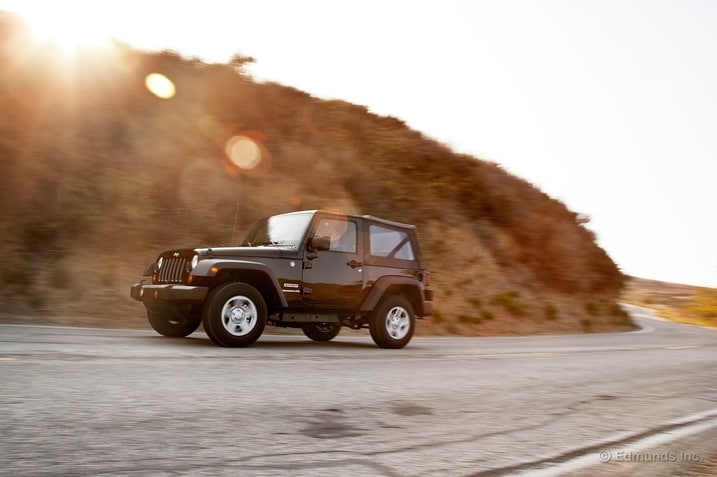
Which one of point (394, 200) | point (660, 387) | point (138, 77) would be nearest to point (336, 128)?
point (394, 200)

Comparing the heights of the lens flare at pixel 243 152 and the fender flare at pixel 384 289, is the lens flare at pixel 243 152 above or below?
above

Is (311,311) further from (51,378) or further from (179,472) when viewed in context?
(179,472)

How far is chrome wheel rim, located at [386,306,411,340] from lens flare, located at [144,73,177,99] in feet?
42.3

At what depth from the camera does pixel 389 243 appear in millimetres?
10609

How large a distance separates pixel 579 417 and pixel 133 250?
38.0 ft

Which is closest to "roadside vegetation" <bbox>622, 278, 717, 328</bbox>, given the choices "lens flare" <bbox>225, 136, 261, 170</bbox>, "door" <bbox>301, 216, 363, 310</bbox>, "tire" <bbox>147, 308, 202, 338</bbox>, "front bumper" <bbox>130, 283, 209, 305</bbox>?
"lens flare" <bbox>225, 136, 261, 170</bbox>

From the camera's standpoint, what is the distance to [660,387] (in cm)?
773

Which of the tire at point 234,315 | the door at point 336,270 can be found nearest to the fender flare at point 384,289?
the door at point 336,270

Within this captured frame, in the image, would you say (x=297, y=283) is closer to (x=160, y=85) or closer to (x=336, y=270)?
(x=336, y=270)

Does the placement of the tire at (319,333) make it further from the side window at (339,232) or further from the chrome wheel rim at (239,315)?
the chrome wheel rim at (239,315)

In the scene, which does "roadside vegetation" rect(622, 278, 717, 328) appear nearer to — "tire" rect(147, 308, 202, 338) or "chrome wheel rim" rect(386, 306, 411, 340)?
"chrome wheel rim" rect(386, 306, 411, 340)

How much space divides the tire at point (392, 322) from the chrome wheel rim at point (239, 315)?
2237 millimetres

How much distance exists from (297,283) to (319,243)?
2.09 ft

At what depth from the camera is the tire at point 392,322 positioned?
33.4ft
